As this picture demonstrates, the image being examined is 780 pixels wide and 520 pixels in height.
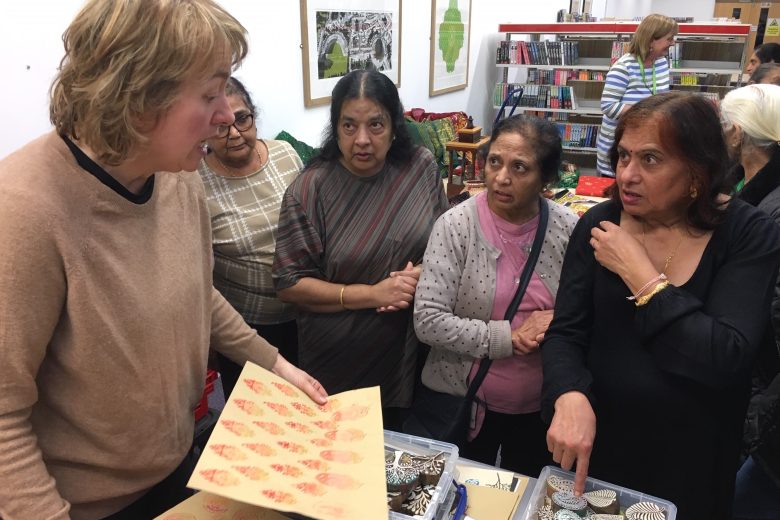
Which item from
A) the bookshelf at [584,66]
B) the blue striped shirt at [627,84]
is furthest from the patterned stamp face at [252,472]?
the bookshelf at [584,66]

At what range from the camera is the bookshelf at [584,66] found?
6996 millimetres

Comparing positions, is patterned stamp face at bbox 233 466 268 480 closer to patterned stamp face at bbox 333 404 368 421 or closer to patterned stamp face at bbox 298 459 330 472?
patterned stamp face at bbox 298 459 330 472

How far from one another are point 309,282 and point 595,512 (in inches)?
40.0

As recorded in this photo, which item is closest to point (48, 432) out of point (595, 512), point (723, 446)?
point (595, 512)

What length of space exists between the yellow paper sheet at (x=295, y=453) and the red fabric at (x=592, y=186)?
2.72 metres

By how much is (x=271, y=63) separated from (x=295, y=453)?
322cm

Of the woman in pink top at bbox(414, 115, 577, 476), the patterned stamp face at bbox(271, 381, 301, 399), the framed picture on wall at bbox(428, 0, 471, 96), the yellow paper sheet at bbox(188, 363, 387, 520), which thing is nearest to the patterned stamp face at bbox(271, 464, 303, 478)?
the yellow paper sheet at bbox(188, 363, 387, 520)

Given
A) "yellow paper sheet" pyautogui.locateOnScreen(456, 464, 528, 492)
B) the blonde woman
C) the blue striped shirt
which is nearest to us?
the blonde woman

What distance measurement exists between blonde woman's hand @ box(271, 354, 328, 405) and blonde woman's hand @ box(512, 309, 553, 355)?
1.95ft

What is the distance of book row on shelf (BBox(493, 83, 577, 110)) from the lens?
7.38 m

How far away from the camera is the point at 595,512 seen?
108 cm

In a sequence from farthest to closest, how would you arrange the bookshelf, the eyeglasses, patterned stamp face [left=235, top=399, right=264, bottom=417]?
the bookshelf → the eyeglasses → patterned stamp face [left=235, top=399, right=264, bottom=417]

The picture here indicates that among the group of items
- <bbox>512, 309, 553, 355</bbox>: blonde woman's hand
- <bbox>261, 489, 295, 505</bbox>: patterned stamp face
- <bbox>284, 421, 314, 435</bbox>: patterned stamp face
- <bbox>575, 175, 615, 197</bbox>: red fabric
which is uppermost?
<bbox>261, 489, 295, 505</bbox>: patterned stamp face

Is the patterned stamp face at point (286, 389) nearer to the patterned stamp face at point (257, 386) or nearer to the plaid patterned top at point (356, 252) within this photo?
the patterned stamp face at point (257, 386)
